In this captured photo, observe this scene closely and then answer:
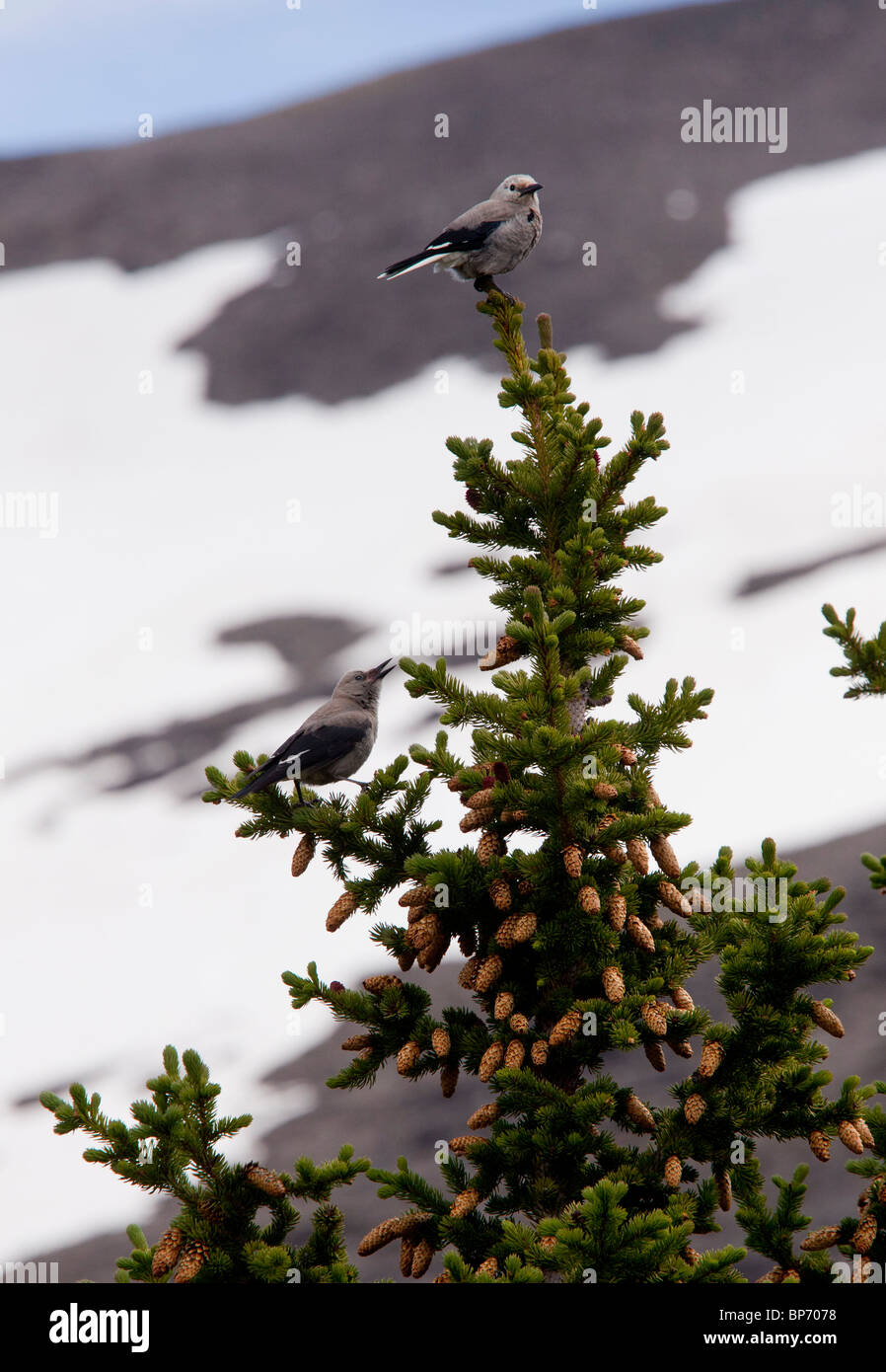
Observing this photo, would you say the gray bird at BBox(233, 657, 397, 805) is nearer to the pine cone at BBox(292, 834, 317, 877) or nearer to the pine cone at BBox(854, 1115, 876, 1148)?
the pine cone at BBox(292, 834, 317, 877)

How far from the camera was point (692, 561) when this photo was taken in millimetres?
22906

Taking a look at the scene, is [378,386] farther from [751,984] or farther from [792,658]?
[751,984]

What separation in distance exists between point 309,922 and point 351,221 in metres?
18.3

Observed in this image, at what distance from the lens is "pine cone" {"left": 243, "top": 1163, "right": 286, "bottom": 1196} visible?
4536mm

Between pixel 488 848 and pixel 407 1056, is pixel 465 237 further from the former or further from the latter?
pixel 407 1056

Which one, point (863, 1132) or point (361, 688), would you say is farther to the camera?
point (361, 688)

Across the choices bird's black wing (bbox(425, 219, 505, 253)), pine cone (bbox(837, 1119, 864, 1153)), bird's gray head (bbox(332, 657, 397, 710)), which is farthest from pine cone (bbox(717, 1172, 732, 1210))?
bird's black wing (bbox(425, 219, 505, 253))

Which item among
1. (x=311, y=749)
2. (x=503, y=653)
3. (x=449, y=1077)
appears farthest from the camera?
(x=311, y=749)

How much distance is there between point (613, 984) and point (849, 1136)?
1076 millimetres

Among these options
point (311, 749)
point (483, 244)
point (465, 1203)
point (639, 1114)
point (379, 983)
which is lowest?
point (465, 1203)

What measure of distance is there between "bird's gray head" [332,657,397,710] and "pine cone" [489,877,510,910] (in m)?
1.68

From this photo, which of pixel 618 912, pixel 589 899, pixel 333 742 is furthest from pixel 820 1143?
pixel 333 742

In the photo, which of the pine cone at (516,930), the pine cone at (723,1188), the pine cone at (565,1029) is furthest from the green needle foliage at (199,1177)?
the pine cone at (723,1188)

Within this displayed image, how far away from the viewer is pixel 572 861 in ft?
15.4
